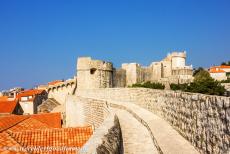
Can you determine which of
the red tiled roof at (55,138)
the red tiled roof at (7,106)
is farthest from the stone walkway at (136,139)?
the red tiled roof at (7,106)

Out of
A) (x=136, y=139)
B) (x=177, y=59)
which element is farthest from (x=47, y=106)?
(x=136, y=139)

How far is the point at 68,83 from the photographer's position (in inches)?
1833

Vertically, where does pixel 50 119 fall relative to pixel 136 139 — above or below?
below

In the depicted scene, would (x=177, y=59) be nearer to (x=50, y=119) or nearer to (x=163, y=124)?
(x=50, y=119)

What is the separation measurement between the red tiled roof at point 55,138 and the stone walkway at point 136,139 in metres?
1.54

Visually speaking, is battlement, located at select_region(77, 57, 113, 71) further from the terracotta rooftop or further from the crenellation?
the terracotta rooftop

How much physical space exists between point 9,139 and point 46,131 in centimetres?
154

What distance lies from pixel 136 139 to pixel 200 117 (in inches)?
103

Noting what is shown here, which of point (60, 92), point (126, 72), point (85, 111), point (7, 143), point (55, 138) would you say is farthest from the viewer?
point (60, 92)

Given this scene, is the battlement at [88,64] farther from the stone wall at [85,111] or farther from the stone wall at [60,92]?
the stone wall at [60,92]

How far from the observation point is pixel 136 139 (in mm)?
9125

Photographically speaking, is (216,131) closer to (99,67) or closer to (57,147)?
(57,147)

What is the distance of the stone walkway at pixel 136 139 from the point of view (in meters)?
7.84

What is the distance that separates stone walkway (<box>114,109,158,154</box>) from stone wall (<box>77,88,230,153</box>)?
2.53 ft
